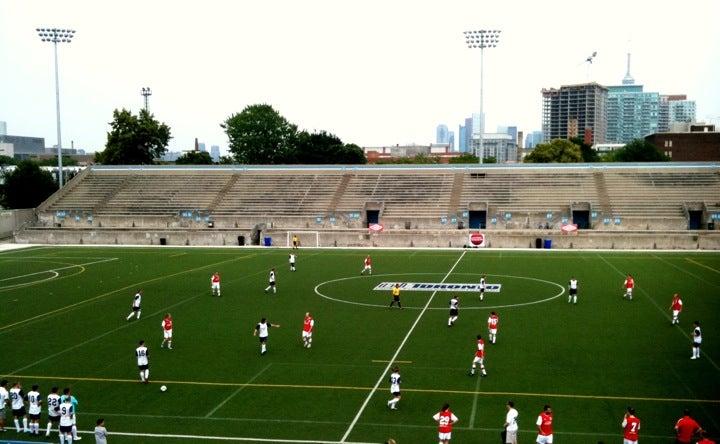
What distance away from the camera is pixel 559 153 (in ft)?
334

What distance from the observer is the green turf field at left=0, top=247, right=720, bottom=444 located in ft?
57.8

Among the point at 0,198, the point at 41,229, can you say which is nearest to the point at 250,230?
the point at 41,229

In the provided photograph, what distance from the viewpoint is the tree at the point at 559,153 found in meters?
101

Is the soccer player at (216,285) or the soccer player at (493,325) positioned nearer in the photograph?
the soccer player at (493,325)

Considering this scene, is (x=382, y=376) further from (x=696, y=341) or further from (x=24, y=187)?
(x=24, y=187)

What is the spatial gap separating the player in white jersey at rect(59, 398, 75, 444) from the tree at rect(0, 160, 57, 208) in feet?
237

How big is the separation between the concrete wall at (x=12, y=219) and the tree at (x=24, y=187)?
7.00 meters

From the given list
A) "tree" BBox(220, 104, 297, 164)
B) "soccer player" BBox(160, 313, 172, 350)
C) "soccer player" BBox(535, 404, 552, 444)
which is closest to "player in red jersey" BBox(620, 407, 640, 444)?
"soccer player" BBox(535, 404, 552, 444)

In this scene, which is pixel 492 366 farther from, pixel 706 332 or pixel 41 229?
pixel 41 229

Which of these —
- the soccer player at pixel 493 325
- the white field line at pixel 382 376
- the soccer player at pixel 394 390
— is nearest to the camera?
the white field line at pixel 382 376

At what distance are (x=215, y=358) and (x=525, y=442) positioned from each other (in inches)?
486

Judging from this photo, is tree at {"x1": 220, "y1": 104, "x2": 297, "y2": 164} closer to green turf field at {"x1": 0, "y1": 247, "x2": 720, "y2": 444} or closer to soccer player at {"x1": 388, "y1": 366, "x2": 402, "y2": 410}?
green turf field at {"x1": 0, "y1": 247, "x2": 720, "y2": 444}

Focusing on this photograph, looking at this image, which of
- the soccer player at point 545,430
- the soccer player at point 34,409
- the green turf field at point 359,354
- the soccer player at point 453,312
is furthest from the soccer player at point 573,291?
the soccer player at point 34,409

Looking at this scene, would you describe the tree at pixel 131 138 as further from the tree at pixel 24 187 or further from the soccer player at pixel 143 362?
the soccer player at pixel 143 362
